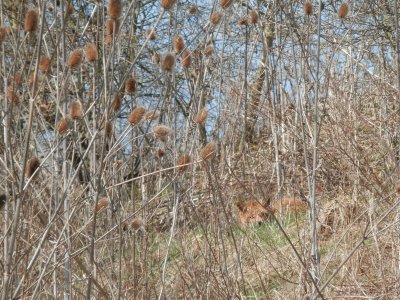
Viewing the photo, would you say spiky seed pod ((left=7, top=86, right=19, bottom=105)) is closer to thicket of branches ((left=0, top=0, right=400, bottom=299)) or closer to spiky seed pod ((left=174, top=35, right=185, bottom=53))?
thicket of branches ((left=0, top=0, right=400, bottom=299))

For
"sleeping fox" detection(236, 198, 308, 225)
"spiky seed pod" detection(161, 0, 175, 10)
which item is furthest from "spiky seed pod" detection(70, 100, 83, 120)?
"sleeping fox" detection(236, 198, 308, 225)

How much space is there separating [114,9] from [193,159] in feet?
3.73

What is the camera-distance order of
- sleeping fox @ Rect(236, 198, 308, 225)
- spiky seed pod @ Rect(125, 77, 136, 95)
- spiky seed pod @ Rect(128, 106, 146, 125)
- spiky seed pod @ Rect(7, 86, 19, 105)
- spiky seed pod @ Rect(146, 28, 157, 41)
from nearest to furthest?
spiky seed pod @ Rect(7, 86, 19, 105)
spiky seed pod @ Rect(146, 28, 157, 41)
spiky seed pod @ Rect(128, 106, 146, 125)
spiky seed pod @ Rect(125, 77, 136, 95)
sleeping fox @ Rect(236, 198, 308, 225)

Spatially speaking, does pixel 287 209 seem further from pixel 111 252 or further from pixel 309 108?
pixel 111 252

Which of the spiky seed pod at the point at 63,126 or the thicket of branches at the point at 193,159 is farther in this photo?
the thicket of branches at the point at 193,159

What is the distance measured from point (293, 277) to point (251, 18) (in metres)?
1.41

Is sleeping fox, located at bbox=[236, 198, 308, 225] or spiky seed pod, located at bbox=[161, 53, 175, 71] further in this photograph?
sleeping fox, located at bbox=[236, 198, 308, 225]

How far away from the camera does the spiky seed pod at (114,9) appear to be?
1933mm

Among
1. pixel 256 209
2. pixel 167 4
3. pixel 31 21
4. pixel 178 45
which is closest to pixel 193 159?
pixel 178 45

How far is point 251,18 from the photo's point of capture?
2.80 meters

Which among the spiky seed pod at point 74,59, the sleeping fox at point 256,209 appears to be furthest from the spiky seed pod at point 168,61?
the sleeping fox at point 256,209

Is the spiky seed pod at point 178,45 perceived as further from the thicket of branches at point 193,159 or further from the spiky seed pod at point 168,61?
the spiky seed pod at point 168,61

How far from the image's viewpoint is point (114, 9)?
194 centimetres

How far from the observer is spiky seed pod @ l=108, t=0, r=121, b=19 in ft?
6.34
